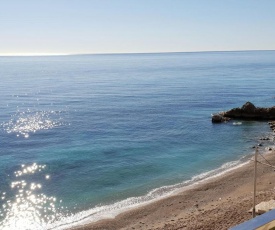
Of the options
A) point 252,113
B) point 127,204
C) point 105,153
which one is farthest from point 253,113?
point 127,204

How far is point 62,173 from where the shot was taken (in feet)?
113

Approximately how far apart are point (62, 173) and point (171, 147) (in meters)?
14.1

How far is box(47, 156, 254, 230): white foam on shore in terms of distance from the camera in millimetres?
25609

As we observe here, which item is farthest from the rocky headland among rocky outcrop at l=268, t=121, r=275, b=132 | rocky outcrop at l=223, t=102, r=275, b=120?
rocky outcrop at l=268, t=121, r=275, b=132

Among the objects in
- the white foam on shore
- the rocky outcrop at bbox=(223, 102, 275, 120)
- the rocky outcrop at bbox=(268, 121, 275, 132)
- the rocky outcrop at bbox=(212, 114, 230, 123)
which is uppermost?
the rocky outcrop at bbox=(223, 102, 275, 120)

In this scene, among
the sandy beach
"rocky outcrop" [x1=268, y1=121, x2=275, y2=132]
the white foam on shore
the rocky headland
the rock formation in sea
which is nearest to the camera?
the sandy beach

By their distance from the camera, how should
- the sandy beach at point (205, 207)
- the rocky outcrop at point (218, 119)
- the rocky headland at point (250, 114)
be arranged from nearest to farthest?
the sandy beach at point (205, 207)
the rocky outcrop at point (218, 119)
the rocky headland at point (250, 114)

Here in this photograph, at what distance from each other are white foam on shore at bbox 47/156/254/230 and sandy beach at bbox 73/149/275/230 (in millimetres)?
690

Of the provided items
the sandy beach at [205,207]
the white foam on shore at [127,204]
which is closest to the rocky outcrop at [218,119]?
the white foam on shore at [127,204]

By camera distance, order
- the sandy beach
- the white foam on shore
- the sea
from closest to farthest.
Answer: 1. the sandy beach
2. the white foam on shore
3. the sea

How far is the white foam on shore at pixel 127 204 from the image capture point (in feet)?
84.0

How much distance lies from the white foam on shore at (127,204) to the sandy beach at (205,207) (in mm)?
690

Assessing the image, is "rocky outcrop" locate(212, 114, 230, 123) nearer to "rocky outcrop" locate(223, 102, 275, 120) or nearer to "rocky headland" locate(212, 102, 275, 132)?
"rocky headland" locate(212, 102, 275, 132)

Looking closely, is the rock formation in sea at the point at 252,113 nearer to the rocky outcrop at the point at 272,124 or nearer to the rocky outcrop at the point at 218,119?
the rocky outcrop at the point at 218,119
